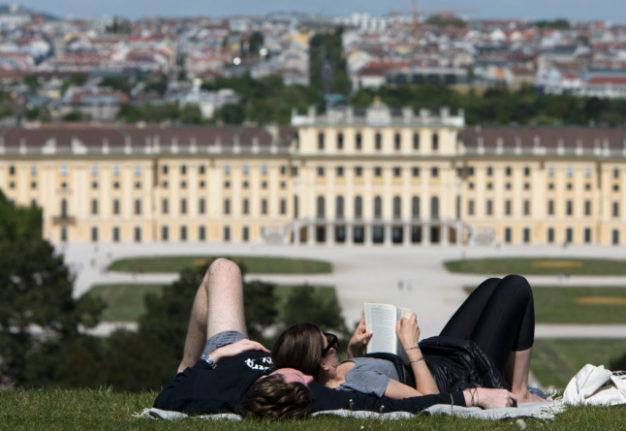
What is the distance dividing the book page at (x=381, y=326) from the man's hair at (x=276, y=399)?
1.35 m

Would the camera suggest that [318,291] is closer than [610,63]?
Yes

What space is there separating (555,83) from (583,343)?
134 metres

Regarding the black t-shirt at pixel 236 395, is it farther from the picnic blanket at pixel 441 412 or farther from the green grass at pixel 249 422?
the green grass at pixel 249 422

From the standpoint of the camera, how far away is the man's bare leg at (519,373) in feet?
37.2

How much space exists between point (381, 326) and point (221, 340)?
1.28 m

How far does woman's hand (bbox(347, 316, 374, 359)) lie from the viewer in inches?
458

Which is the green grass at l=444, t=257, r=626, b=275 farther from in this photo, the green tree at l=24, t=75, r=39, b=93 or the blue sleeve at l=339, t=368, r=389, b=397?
the green tree at l=24, t=75, r=39, b=93

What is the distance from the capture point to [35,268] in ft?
137

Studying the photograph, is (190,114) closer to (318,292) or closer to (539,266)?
(539,266)

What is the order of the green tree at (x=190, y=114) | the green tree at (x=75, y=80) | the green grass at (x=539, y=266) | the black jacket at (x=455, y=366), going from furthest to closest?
the green tree at (x=75, y=80) → the green tree at (x=190, y=114) → the green grass at (x=539, y=266) → the black jacket at (x=455, y=366)

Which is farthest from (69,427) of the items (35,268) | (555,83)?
(555,83)

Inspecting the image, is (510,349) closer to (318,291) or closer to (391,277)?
(318,291)

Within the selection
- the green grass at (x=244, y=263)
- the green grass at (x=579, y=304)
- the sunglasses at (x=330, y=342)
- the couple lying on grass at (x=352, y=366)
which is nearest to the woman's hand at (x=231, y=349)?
the couple lying on grass at (x=352, y=366)

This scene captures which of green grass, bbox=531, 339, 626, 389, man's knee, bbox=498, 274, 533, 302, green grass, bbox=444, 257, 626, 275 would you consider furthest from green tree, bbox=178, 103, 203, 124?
man's knee, bbox=498, 274, 533, 302
